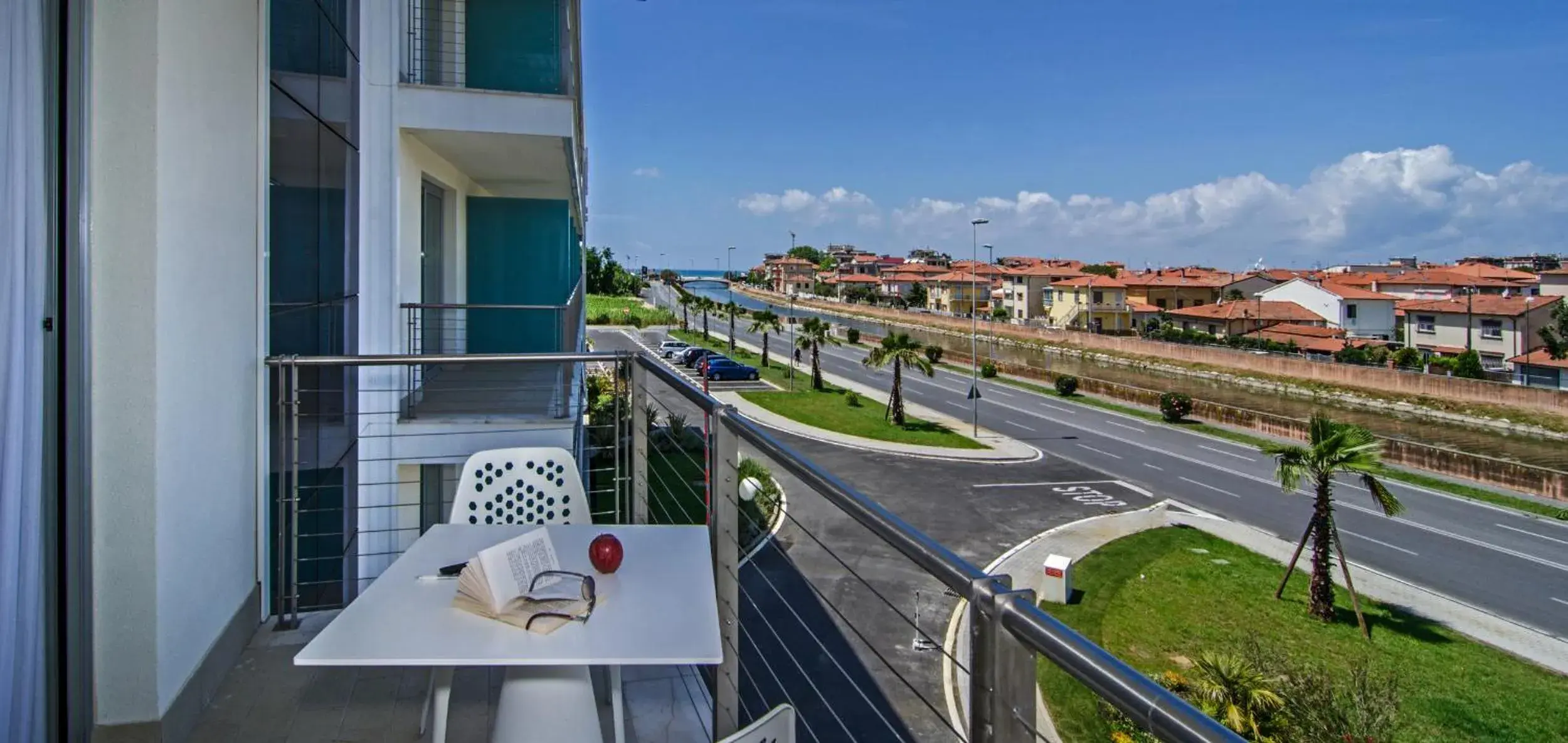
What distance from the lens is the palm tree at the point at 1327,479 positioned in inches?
685

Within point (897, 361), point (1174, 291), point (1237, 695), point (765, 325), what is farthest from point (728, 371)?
point (1174, 291)

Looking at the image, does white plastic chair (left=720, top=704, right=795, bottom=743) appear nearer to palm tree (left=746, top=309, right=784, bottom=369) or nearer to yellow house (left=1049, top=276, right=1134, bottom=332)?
palm tree (left=746, top=309, right=784, bottom=369)

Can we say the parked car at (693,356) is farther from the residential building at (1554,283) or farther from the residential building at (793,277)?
the residential building at (793,277)

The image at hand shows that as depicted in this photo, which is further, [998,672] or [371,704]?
[371,704]

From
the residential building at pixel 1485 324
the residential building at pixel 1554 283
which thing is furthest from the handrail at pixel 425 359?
the residential building at pixel 1554 283

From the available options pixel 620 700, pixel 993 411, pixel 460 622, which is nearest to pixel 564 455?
pixel 620 700

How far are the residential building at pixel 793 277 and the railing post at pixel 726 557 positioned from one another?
139 meters

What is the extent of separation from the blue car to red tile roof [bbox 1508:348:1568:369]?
40221 mm

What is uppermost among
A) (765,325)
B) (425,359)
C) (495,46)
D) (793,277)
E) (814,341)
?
(793,277)

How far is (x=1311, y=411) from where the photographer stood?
144 feet

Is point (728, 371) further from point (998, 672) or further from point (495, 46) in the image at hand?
point (998, 672)

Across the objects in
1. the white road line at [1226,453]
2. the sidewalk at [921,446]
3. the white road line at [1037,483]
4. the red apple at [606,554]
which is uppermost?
the red apple at [606,554]

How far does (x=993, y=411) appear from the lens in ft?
132

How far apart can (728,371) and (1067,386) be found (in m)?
16.1
